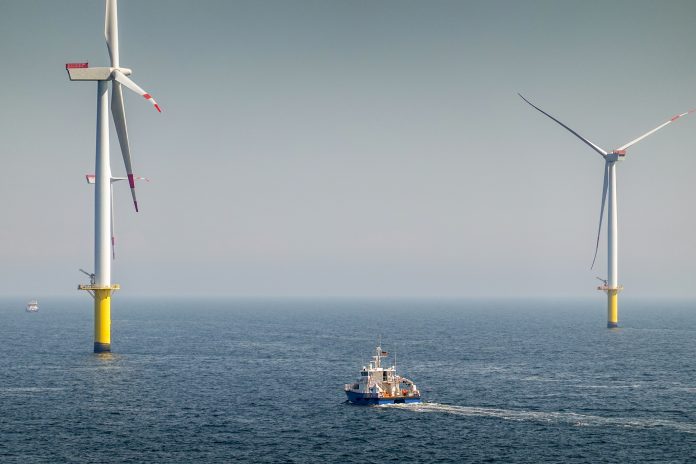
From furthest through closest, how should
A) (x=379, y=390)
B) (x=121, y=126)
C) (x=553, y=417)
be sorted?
(x=121, y=126)
(x=379, y=390)
(x=553, y=417)

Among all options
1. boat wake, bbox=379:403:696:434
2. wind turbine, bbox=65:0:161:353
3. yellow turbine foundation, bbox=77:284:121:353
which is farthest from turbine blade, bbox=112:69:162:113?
boat wake, bbox=379:403:696:434

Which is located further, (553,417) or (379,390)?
(379,390)

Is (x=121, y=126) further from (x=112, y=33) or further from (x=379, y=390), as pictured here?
(x=379, y=390)

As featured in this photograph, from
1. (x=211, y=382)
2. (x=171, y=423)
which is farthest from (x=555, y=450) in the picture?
(x=211, y=382)

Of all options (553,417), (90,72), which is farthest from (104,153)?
(553,417)

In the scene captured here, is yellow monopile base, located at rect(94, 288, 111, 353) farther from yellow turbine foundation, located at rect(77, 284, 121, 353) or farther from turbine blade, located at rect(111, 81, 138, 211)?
turbine blade, located at rect(111, 81, 138, 211)

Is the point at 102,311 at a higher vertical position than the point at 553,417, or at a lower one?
higher
